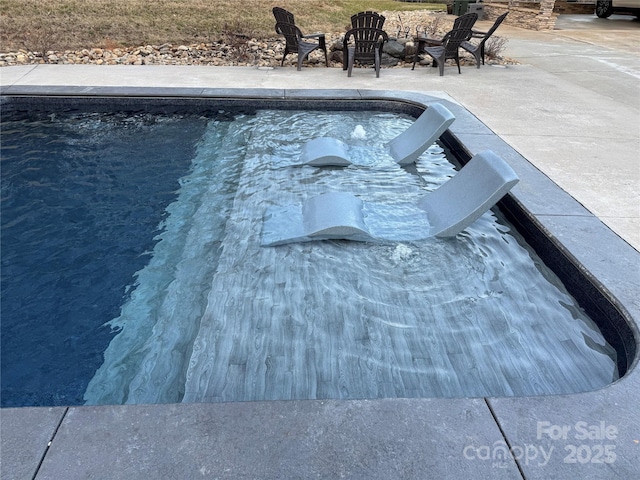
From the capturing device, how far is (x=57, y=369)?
8.96ft

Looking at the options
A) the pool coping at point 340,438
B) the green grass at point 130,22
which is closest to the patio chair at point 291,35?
the green grass at point 130,22

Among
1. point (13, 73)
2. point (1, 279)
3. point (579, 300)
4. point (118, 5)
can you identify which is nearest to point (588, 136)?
point (579, 300)

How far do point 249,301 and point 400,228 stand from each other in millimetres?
1465

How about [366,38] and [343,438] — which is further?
[366,38]

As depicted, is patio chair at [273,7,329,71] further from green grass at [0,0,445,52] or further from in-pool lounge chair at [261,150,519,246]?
in-pool lounge chair at [261,150,519,246]

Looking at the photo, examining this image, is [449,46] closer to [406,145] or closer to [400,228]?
[406,145]

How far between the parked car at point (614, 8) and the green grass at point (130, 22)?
10188 mm

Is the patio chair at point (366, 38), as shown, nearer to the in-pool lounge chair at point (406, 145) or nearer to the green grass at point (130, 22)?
the in-pool lounge chair at point (406, 145)

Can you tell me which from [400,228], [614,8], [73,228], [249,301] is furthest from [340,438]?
[614,8]

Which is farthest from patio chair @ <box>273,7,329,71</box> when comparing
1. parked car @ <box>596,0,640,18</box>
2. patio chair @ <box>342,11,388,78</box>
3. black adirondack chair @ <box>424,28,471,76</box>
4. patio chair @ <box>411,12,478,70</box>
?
parked car @ <box>596,0,640,18</box>

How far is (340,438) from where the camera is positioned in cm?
191

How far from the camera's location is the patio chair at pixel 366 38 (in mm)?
8258

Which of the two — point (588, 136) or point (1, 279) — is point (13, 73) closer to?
point (1, 279)

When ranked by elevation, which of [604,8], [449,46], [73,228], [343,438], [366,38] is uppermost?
[366,38]
